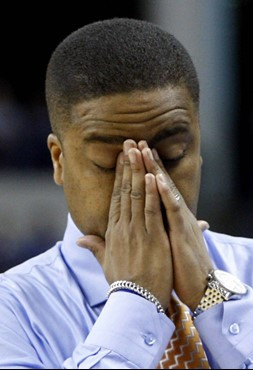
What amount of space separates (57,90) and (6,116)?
2691 mm

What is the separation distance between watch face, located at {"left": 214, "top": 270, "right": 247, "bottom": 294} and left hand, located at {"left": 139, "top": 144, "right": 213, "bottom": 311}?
3 centimetres

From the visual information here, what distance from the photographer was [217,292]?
226cm

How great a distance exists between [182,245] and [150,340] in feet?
0.85

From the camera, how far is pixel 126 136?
2.36 metres

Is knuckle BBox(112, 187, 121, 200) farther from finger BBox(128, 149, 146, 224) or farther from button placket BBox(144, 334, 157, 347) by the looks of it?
button placket BBox(144, 334, 157, 347)

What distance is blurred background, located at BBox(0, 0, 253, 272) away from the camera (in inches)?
200

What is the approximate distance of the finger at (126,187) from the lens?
7.63ft

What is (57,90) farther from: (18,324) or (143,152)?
(18,324)

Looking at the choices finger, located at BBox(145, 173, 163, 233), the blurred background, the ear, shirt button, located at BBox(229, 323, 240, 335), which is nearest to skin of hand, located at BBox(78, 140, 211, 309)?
finger, located at BBox(145, 173, 163, 233)

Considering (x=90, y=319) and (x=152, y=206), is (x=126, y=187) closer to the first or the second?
(x=152, y=206)

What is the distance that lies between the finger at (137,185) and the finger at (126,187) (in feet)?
0.04

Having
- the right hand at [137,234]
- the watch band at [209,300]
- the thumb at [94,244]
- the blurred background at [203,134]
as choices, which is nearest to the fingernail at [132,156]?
the right hand at [137,234]

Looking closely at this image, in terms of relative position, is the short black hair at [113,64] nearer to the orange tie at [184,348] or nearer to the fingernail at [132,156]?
the fingernail at [132,156]

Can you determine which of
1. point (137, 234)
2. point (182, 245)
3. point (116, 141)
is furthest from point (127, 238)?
point (116, 141)
